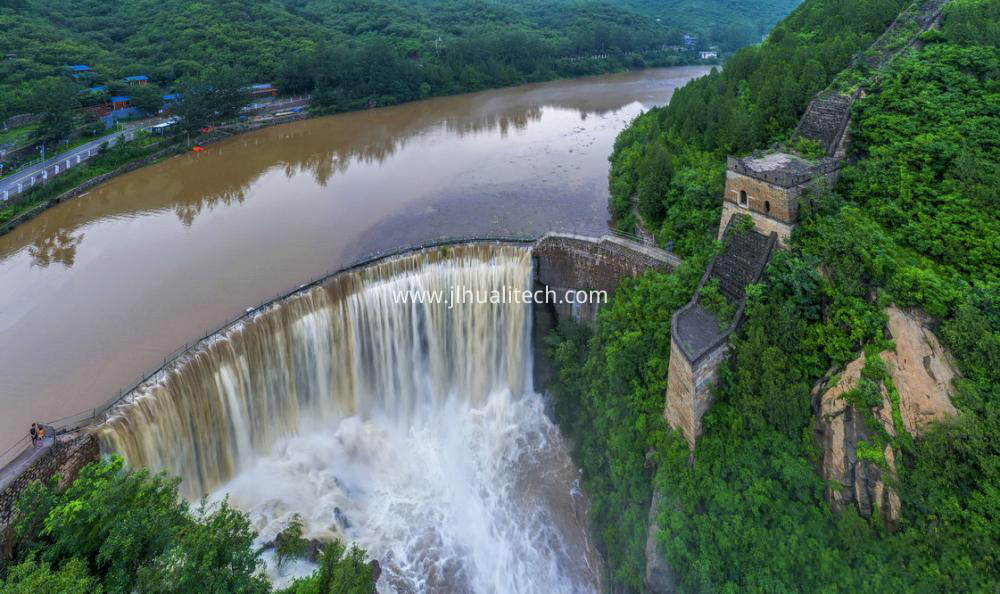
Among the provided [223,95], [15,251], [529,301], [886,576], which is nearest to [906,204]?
[886,576]

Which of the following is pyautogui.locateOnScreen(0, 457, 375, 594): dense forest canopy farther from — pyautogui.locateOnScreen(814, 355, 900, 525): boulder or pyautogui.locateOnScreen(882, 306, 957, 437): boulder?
pyautogui.locateOnScreen(882, 306, 957, 437): boulder

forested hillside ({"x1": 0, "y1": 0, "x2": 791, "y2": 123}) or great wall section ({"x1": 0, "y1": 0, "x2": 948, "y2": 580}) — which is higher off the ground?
forested hillside ({"x1": 0, "y1": 0, "x2": 791, "y2": 123})

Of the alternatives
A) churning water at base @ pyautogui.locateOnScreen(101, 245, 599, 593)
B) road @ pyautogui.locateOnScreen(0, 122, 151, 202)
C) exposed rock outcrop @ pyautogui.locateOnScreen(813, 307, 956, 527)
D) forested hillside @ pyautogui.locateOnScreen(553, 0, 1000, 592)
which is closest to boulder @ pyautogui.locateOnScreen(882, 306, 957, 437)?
exposed rock outcrop @ pyautogui.locateOnScreen(813, 307, 956, 527)

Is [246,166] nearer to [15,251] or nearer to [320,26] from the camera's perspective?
[15,251]

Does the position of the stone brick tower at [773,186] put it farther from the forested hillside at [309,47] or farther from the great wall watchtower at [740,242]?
the forested hillside at [309,47]

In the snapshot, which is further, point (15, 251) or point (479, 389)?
point (15, 251)

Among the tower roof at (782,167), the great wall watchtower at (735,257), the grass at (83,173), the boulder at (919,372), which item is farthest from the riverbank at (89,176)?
the boulder at (919,372)

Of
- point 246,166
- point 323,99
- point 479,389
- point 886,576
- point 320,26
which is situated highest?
point 320,26
